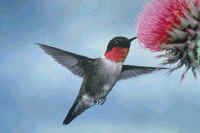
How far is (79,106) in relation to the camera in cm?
823

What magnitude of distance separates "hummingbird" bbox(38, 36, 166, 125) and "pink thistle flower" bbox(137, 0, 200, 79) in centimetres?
97

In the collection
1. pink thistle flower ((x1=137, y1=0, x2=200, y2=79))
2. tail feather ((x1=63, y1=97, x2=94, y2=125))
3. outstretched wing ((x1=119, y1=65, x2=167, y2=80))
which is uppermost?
pink thistle flower ((x1=137, y1=0, x2=200, y2=79))

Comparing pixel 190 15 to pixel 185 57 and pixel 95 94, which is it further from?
pixel 95 94

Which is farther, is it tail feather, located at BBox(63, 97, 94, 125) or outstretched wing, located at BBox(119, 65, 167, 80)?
outstretched wing, located at BBox(119, 65, 167, 80)

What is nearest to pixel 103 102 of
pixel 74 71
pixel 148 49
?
pixel 74 71

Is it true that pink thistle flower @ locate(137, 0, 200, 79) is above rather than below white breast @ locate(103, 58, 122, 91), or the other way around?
above

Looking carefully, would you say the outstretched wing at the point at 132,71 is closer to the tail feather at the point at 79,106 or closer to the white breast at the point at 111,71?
the white breast at the point at 111,71

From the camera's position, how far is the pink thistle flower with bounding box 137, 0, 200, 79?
616 cm

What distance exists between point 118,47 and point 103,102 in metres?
0.96

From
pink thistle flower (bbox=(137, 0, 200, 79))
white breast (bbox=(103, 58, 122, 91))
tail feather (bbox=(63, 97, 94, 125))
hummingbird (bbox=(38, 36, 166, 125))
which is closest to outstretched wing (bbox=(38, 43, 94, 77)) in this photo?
hummingbird (bbox=(38, 36, 166, 125))

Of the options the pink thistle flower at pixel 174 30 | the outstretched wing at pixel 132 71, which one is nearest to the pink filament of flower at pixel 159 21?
the pink thistle flower at pixel 174 30

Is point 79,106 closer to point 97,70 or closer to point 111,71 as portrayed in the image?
point 97,70

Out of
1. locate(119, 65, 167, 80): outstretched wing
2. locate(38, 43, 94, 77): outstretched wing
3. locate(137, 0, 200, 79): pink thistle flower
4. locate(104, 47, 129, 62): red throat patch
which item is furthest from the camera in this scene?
locate(119, 65, 167, 80): outstretched wing

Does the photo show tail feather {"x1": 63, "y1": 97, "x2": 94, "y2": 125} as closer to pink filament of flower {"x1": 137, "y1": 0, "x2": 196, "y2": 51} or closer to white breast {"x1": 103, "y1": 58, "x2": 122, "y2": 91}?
white breast {"x1": 103, "y1": 58, "x2": 122, "y2": 91}
